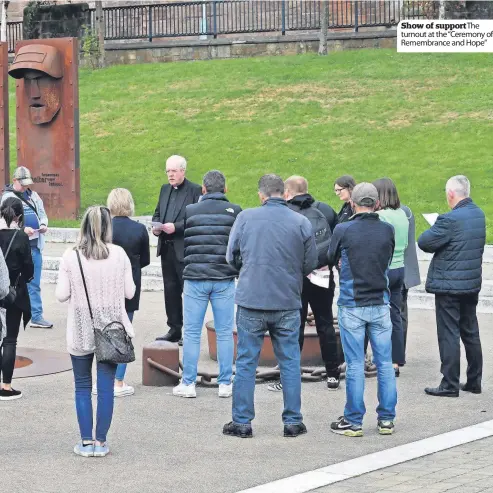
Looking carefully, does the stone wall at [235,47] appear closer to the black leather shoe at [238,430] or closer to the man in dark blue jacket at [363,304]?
the man in dark blue jacket at [363,304]

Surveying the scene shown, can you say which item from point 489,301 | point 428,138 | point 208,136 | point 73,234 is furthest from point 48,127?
point 489,301

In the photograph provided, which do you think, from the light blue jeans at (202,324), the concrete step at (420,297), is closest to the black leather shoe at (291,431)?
the light blue jeans at (202,324)

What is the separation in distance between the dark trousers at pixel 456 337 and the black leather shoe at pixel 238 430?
7.03ft

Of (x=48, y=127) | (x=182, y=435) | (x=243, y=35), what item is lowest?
(x=182, y=435)

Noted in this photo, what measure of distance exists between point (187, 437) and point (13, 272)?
2.10 m

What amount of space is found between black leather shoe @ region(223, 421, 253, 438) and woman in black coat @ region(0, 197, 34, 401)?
2.03 metres

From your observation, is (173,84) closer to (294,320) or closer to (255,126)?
(255,126)

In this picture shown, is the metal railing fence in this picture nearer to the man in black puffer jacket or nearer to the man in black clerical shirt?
the man in black clerical shirt

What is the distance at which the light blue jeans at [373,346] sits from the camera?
8742 millimetres

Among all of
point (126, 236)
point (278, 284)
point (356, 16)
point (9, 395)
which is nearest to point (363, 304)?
point (278, 284)

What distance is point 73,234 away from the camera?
19.8m

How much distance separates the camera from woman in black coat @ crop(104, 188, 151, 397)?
995 centimetres

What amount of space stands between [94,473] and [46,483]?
0.37 meters

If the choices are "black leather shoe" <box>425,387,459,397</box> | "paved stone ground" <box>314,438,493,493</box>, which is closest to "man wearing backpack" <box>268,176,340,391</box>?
"black leather shoe" <box>425,387,459,397</box>
